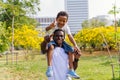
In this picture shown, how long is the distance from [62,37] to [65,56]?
20 cm

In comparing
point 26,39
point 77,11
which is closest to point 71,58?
point 26,39

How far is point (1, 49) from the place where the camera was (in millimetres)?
27266

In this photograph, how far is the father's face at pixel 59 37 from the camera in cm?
352

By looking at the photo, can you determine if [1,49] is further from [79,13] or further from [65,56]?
[79,13]

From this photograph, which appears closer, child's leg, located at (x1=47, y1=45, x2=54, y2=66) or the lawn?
child's leg, located at (x1=47, y1=45, x2=54, y2=66)

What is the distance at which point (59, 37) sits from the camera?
3.53 m

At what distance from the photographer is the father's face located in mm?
3518

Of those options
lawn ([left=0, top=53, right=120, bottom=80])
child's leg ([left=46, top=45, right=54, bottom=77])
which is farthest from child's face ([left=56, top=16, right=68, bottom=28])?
lawn ([left=0, top=53, right=120, bottom=80])

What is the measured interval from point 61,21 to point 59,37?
168 millimetres

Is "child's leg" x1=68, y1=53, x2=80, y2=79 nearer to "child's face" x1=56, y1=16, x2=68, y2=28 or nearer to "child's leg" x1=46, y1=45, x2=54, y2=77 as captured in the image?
"child's leg" x1=46, y1=45, x2=54, y2=77

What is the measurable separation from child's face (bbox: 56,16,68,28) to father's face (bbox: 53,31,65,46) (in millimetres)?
93

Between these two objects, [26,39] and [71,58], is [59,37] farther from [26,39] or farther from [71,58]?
[26,39]

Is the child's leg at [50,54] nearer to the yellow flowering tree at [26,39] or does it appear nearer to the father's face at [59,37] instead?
the father's face at [59,37]

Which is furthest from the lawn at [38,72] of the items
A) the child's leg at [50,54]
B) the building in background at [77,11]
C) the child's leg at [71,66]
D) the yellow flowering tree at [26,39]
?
the building in background at [77,11]
